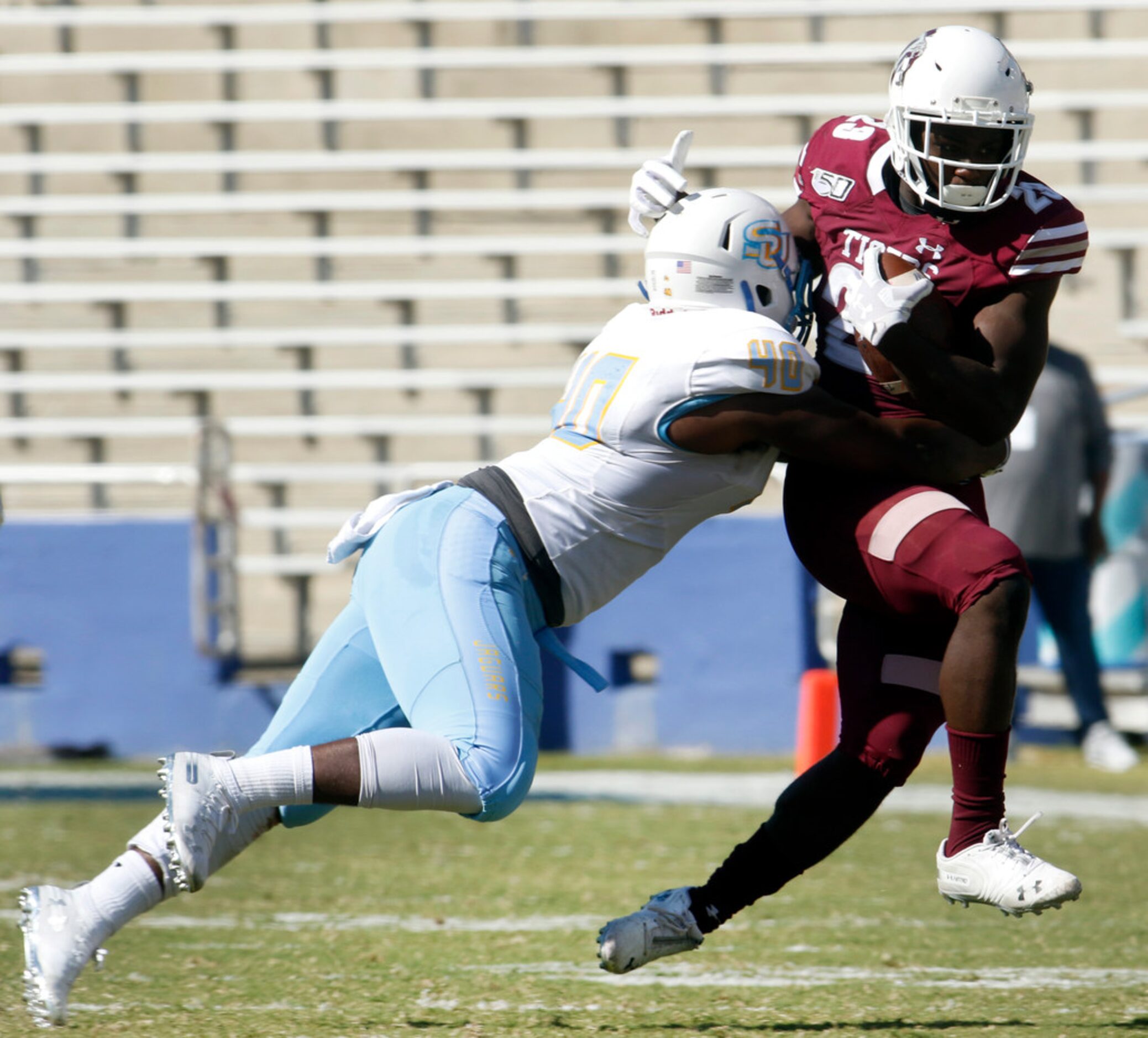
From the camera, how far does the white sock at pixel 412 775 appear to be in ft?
8.82

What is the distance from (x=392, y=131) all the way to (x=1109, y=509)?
14.4 ft

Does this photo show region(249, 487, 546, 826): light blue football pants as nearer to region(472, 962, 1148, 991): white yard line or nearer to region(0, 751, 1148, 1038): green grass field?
region(0, 751, 1148, 1038): green grass field

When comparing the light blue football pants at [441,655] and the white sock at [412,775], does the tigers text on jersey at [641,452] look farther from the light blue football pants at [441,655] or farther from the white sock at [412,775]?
the white sock at [412,775]

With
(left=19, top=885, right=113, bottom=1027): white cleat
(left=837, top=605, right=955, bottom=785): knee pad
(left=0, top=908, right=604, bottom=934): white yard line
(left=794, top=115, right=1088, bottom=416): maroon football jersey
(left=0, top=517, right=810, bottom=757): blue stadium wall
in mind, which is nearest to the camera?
(left=19, top=885, right=113, bottom=1027): white cleat

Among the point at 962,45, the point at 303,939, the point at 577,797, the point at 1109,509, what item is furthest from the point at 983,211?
the point at 1109,509

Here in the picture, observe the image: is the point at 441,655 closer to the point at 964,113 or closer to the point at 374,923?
the point at 964,113

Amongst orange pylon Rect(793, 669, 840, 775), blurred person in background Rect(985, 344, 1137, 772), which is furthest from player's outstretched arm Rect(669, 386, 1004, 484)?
blurred person in background Rect(985, 344, 1137, 772)

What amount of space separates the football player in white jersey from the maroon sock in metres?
0.44

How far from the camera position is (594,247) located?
9.40 metres

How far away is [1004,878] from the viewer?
2797mm

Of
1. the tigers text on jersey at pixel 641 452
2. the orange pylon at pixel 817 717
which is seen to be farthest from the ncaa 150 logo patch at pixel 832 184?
the orange pylon at pixel 817 717

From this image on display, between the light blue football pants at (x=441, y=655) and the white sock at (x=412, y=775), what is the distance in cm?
2

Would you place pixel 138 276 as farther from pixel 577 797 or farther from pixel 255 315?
pixel 577 797

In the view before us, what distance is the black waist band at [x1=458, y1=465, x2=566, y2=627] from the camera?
296 cm
